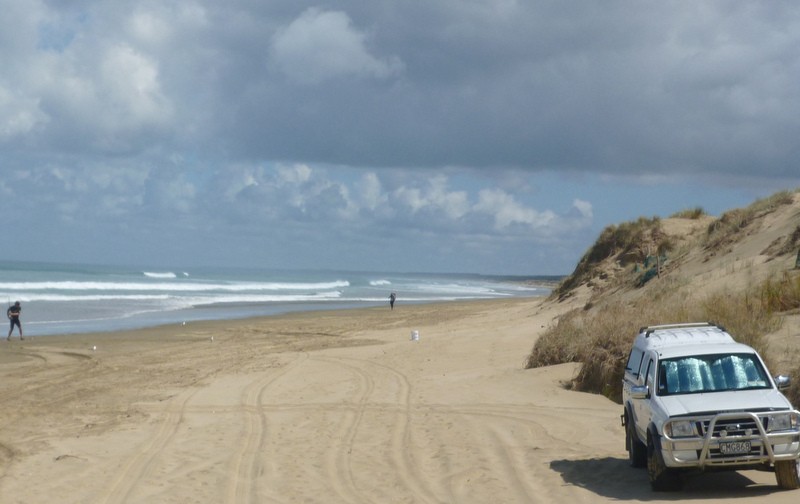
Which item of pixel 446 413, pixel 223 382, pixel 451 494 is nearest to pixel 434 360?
pixel 223 382

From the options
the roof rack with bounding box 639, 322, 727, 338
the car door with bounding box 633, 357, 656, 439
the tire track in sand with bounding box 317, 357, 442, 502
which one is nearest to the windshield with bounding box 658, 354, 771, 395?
the car door with bounding box 633, 357, 656, 439

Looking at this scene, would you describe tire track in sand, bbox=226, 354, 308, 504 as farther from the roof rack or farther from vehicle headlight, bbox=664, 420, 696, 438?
the roof rack

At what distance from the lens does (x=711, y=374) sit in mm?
10289

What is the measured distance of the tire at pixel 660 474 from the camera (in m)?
9.63

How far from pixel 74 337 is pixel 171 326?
6208 mm

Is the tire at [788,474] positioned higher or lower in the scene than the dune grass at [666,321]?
lower

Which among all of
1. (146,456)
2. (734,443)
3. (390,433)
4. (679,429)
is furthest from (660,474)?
(146,456)

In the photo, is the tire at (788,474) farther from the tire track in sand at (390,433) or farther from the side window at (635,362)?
the tire track in sand at (390,433)

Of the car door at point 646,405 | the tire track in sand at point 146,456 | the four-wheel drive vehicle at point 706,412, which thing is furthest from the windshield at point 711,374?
the tire track in sand at point 146,456

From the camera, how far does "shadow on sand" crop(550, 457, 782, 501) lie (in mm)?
9750

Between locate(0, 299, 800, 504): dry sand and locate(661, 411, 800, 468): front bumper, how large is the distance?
16.6 inches

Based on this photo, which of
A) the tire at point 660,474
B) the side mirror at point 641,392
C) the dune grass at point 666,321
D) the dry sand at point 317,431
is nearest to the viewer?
the tire at point 660,474

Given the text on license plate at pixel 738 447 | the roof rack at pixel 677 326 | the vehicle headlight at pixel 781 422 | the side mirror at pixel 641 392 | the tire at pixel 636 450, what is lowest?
the tire at pixel 636 450

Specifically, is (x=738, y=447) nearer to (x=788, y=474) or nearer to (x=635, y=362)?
(x=788, y=474)
